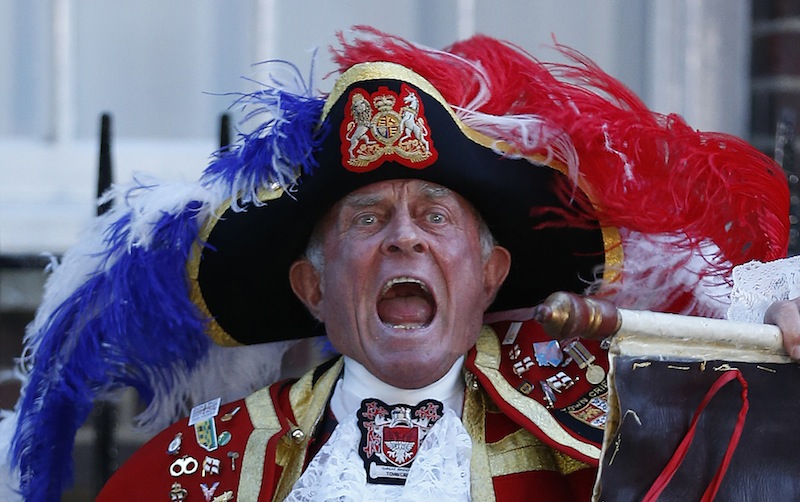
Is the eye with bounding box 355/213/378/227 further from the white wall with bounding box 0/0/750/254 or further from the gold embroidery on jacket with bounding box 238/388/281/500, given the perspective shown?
the white wall with bounding box 0/0/750/254

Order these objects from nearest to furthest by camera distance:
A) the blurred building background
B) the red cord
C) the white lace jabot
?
the red cord < the white lace jabot < the blurred building background

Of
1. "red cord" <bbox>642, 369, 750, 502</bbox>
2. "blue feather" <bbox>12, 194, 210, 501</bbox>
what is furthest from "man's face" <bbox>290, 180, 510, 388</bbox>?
"red cord" <bbox>642, 369, 750, 502</bbox>

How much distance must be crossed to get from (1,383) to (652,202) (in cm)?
190


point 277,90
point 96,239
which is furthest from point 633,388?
point 96,239

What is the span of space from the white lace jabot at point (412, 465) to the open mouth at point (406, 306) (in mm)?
148

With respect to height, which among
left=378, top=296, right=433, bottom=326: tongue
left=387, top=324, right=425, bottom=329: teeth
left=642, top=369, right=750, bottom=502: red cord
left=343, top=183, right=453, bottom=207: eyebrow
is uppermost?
left=343, top=183, right=453, bottom=207: eyebrow

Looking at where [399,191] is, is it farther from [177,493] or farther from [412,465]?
[177,493]

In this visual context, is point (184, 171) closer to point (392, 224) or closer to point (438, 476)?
point (392, 224)

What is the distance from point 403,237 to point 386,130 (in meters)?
0.22

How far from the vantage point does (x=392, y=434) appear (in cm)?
282

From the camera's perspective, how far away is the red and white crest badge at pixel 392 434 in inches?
109

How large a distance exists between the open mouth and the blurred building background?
135cm

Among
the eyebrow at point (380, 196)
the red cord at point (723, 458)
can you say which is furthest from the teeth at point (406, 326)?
the red cord at point (723, 458)

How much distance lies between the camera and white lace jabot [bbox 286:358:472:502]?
271 cm
